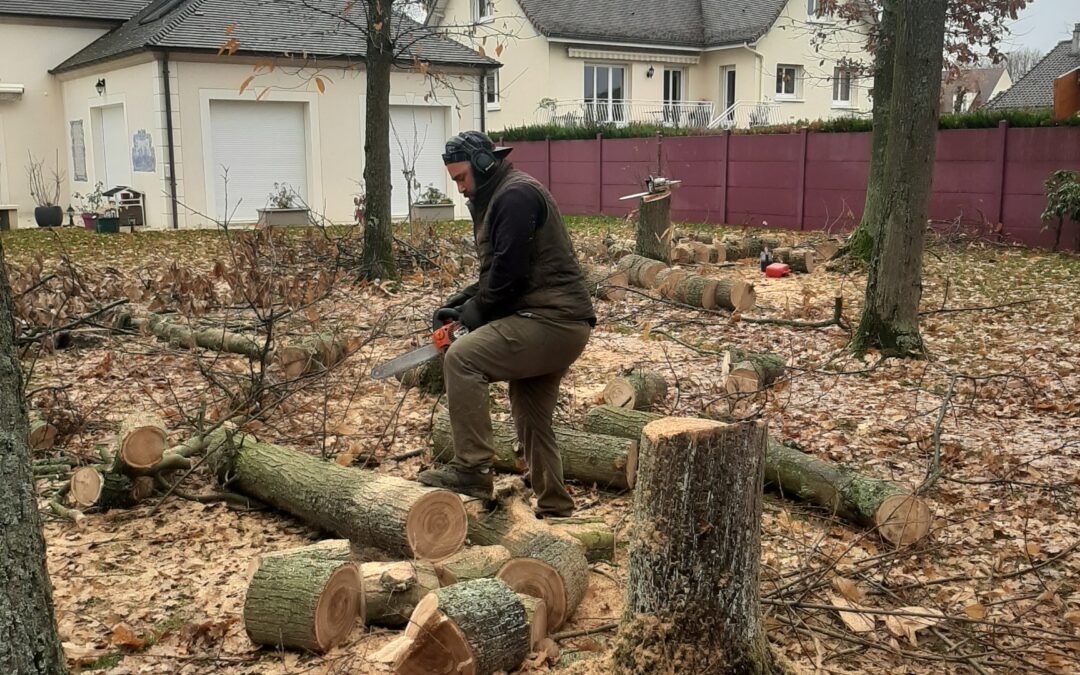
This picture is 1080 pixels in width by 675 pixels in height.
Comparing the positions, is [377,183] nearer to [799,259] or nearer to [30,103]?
[799,259]

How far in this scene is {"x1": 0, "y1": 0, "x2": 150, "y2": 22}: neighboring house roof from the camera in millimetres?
22109

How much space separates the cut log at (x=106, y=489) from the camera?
4.80 meters

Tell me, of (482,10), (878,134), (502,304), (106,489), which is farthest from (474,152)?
(482,10)

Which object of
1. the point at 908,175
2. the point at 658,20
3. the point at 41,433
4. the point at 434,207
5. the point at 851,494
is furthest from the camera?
the point at 658,20

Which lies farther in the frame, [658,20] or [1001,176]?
[658,20]

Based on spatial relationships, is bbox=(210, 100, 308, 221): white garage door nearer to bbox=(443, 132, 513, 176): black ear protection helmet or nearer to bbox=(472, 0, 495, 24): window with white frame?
bbox=(472, 0, 495, 24): window with white frame

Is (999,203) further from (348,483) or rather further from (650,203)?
(348,483)

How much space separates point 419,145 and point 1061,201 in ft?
44.0

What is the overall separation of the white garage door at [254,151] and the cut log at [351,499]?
16.0 m

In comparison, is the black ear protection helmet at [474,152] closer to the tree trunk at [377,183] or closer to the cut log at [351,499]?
the cut log at [351,499]

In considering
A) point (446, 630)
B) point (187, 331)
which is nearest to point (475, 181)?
point (446, 630)

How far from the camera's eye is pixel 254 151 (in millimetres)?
20547

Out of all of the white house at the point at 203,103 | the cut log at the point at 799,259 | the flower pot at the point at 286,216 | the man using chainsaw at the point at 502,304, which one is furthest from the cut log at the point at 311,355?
the flower pot at the point at 286,216

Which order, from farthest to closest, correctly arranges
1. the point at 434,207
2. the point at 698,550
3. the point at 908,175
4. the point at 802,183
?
the point at 434,207, the point at 802,183, the point at 908,175, the point at 698,550
